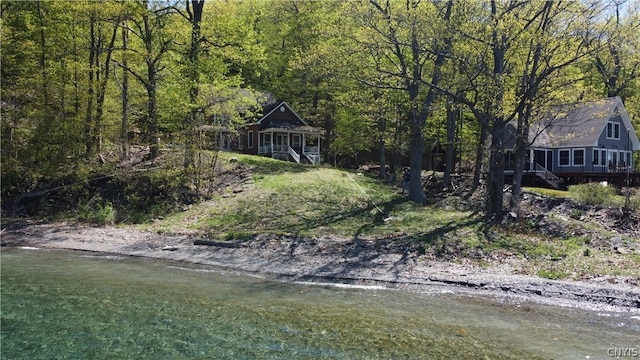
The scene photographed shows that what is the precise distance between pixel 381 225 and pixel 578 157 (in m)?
26.2

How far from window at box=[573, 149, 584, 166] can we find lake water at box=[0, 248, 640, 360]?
101ft

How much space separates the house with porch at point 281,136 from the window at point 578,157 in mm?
20847

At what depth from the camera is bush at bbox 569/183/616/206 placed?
18.8 metres

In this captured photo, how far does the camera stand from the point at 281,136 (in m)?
40.3

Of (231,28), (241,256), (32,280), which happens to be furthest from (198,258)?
(231,28)

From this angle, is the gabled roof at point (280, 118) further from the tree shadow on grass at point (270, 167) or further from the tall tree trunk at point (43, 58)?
the tall tree trunk at point (43, 58)

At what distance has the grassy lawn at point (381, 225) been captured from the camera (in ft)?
44.6

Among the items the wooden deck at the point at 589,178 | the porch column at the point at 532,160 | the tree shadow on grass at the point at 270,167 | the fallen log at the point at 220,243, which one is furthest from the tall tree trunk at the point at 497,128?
the porch column at the point at 532,160

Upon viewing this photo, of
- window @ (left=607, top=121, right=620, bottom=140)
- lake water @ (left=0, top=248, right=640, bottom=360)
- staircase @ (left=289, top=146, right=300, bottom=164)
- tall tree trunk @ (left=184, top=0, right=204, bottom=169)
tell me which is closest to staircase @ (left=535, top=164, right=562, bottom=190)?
window @ (left=607, top=121, right=620, bottom=140)

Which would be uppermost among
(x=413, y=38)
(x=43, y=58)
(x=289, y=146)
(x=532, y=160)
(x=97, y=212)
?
(x=43, y=58)

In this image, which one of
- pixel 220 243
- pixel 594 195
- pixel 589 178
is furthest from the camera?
pixel 589 178

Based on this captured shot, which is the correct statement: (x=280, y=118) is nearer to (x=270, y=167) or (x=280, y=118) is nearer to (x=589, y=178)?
(x=270, y=167)

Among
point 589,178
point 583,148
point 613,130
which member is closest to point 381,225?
point 589,178

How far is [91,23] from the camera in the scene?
23062 millimetres
